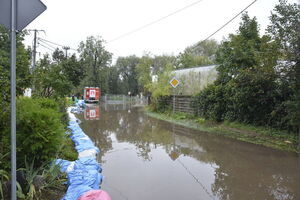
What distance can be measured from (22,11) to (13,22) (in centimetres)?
Result: 16

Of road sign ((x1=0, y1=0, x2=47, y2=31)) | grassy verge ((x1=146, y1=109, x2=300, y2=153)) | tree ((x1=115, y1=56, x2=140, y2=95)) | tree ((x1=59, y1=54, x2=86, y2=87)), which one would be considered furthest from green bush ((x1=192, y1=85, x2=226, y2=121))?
tree ((x1=115, y1=56, x2=140, y2=95))

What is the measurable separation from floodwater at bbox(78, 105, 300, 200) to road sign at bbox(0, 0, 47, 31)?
2.92 meters

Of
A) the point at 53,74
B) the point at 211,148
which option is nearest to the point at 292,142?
the point at 211,148

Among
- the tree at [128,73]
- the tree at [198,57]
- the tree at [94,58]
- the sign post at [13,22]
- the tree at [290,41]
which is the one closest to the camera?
the sign post at [13,22]

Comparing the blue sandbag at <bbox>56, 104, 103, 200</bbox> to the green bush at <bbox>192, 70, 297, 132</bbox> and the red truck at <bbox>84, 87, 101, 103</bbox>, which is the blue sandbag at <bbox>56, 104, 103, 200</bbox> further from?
the red truck at <bbox>84, 87, 101, 103</bbox>

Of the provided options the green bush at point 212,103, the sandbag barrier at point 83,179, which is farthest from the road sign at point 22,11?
the green bush at point 212,103

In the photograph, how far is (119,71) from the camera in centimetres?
5341

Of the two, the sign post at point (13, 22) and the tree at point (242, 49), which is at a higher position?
the tree at point (242, 49)

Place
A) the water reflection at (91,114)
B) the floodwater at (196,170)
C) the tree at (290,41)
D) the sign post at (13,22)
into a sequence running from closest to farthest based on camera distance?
the sign post at (13,22) < the floodwater at (196,170) < the tree at (290,41) < the water reflection at (91,114)

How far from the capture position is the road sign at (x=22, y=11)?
250 cm

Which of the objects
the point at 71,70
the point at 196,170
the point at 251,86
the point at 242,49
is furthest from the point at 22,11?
the point at 242,49

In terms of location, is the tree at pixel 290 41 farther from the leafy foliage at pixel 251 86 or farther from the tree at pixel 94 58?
the tree at pixel 94 58

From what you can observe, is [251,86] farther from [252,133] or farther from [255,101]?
[252,133]

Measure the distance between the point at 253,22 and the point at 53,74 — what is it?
28.8ft
